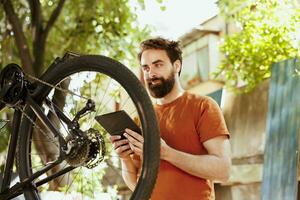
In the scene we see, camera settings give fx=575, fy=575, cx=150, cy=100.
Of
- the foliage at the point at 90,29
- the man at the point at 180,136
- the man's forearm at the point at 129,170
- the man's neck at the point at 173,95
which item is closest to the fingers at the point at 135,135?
the man at the point at 180,136

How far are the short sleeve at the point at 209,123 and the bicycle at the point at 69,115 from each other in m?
0.21

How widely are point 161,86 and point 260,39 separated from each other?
2841 millimetres

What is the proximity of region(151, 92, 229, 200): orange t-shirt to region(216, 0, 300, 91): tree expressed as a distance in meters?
2.63

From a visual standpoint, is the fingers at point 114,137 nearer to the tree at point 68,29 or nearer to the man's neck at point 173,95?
the man's neck at point 173,95

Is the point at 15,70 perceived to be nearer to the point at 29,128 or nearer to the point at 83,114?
the point at 29,128

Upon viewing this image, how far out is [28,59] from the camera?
182 inches

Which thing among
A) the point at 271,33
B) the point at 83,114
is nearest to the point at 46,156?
the point at 83,114

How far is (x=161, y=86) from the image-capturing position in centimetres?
181

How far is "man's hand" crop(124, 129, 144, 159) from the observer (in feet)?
4.95

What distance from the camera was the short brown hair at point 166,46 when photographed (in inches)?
72.3

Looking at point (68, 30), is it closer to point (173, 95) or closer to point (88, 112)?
point (173, 95)

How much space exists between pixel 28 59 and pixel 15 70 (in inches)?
115

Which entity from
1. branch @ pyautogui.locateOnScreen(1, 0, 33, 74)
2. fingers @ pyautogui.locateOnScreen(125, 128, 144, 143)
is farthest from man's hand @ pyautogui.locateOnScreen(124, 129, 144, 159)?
branch @ pyautogui.locateOnScreen(1, 0, 33, 74)

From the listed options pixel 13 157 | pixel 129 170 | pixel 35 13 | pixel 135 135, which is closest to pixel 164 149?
pixel 135 135
